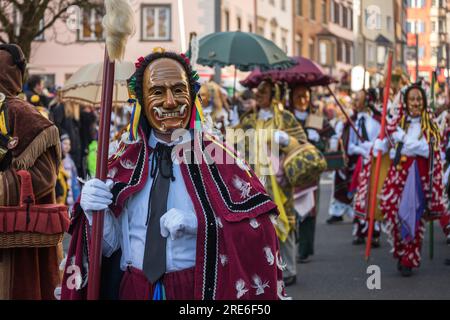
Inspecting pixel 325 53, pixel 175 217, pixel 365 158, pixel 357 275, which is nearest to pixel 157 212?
pixel 175 217

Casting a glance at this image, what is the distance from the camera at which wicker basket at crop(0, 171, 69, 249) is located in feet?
18.4

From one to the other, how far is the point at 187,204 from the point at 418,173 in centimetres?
605

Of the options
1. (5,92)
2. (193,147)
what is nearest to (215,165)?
(193,147)

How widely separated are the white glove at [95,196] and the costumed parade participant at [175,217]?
0.02 metres

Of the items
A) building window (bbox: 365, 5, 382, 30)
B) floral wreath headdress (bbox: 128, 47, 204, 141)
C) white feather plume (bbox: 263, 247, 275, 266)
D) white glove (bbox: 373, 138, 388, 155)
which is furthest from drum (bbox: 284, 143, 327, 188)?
building window (bbox: 365, 5, 382, 30)

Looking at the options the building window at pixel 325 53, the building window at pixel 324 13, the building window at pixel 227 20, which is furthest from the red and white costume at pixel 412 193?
the building window at pixel 324 13

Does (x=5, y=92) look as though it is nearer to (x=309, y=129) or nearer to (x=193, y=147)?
(x=193, y=147)

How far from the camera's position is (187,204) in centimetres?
460

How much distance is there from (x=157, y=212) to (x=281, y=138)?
15.4ft

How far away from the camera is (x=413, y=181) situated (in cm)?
1025

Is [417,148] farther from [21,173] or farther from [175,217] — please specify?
[175,217]

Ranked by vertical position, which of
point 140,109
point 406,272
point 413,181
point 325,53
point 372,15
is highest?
point 325,53

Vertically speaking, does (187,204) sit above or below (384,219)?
above

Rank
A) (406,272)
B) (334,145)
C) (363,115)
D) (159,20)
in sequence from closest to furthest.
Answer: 1. (406,272)
2. (363,115)
3. (334,145)
4. (159,20)
